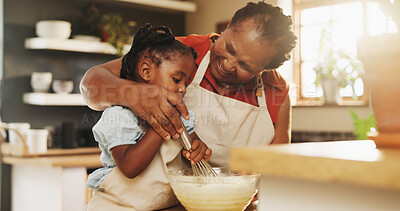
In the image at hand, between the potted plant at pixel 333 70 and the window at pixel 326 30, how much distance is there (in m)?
0.02

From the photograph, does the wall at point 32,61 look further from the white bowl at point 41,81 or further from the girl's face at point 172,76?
the girl's face at point 172,76

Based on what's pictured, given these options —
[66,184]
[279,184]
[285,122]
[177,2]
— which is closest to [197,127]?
[285,122]

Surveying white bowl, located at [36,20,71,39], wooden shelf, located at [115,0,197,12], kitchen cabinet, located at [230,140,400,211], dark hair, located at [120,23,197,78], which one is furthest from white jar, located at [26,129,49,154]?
kitchen cabinet, located at [230,140,400,211]

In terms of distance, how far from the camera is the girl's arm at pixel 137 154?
1030mm

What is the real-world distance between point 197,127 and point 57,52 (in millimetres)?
2554

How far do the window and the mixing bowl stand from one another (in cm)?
273

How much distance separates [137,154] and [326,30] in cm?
297

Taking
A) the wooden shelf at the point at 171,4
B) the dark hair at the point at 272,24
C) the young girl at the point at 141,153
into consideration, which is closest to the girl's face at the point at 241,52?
the dark hair at the point at 272,24

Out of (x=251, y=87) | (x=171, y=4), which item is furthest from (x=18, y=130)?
(x=251, y=87)

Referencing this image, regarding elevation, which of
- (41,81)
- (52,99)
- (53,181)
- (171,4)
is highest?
(171,4)

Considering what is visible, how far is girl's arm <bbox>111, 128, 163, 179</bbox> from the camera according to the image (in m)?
1.03

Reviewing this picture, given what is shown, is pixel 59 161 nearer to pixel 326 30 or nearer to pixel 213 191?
pixel 213 191

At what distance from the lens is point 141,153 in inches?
40.6

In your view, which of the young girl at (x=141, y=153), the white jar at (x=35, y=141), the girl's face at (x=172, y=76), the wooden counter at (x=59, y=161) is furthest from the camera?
the white jar at (x=35, y=141)
